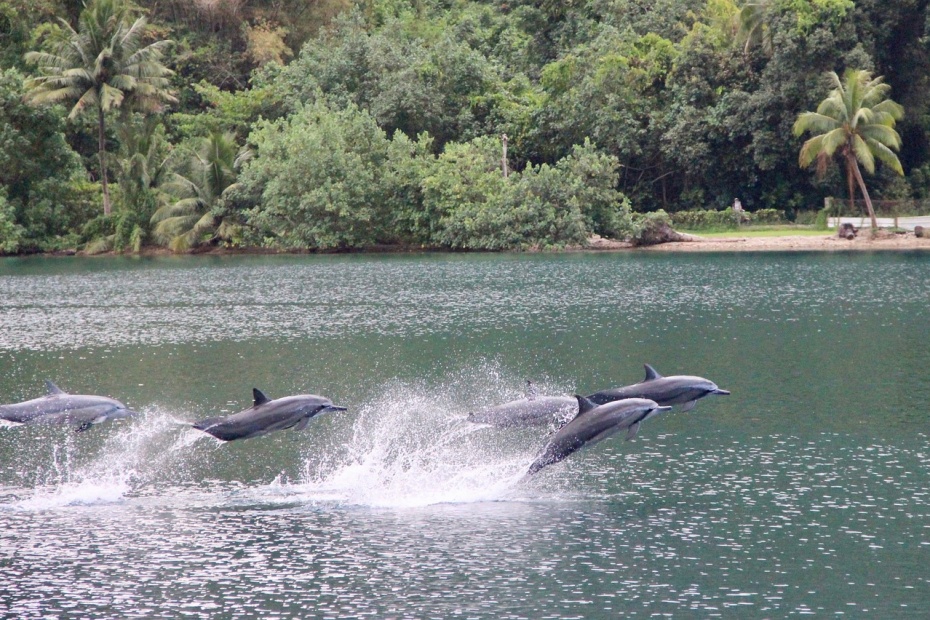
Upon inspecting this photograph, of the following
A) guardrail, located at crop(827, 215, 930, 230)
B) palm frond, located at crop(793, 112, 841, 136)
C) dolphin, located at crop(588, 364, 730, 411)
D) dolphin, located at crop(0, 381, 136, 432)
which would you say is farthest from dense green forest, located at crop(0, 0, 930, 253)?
dolphin, located at crop(0, 381, 136, 432)

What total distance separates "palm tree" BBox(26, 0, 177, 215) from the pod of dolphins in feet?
193

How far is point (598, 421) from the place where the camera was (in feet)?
51.2

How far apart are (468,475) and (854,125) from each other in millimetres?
52495

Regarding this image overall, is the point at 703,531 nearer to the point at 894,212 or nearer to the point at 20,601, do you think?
the point at 20,601

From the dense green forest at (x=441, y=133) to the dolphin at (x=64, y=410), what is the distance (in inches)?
2071

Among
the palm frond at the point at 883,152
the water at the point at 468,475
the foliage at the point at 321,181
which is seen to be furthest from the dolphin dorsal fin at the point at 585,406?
the foliage at the point at 321,181

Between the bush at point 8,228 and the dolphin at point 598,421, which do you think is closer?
the dolphin at point 598,421

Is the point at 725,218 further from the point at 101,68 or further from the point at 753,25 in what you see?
the point at 101,68

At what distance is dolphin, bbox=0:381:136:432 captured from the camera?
689 inches

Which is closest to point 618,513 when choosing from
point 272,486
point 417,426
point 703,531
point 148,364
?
point 703,531

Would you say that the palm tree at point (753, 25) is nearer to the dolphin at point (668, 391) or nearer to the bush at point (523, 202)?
the bush at point (523, 202)

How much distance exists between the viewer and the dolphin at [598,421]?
1551cm

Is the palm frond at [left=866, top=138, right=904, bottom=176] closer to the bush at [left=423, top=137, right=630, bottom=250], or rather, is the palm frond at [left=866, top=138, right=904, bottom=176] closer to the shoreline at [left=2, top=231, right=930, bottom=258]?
the shoreline at [left=2, top=231, right=930, bottom=258]

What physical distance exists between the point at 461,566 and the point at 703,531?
3529 millimetres
